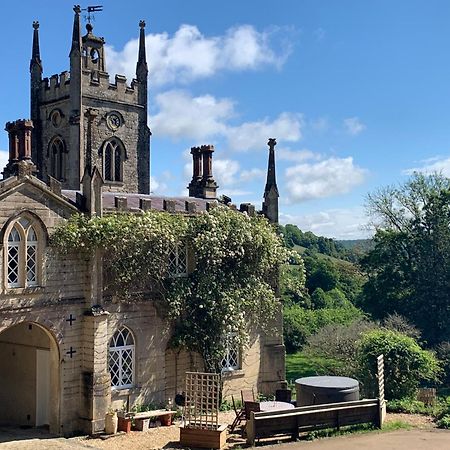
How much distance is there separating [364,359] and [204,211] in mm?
8341

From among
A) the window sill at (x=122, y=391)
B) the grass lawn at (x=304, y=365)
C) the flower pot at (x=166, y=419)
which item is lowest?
the grass lawn at (x=304, y=365)

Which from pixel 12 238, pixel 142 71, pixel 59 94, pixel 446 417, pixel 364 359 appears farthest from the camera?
pixel 142 71

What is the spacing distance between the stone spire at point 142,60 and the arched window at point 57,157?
6.22m

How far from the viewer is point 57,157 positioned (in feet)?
112

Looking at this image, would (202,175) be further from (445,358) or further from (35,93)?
(445,358)

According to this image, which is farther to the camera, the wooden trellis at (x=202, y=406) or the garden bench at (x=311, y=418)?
the garden bench at (x=311, y=418)

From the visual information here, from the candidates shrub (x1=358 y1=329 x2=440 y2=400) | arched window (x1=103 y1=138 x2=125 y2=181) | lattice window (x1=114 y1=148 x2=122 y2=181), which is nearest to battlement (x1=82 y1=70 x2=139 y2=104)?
arched window (x1=103 y1=138 x2=125 y2=181)

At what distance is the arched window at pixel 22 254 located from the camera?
664 inches

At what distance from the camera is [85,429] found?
18.0 meters

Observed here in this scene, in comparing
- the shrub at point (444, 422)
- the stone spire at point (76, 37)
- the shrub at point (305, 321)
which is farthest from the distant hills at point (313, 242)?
the shrub at point (444, 422)

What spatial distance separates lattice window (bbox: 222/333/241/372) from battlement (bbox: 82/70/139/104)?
17.2 m

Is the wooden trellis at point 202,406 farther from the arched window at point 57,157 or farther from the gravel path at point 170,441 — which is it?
the arched window at point 57,157

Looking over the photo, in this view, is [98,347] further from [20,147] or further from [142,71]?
[142,71]

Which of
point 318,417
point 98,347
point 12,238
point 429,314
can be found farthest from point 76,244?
point 429,314
